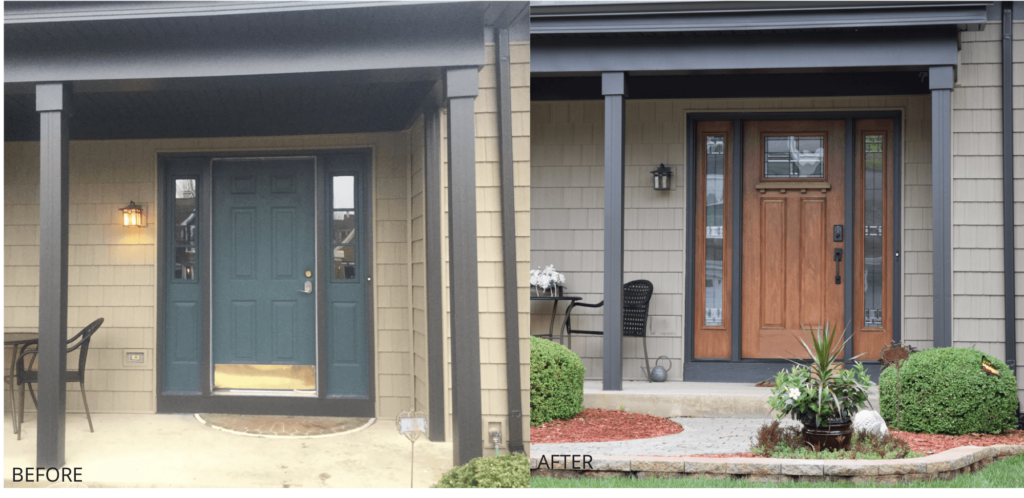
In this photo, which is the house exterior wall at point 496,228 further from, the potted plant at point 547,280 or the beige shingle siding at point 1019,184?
the beige shingle siding at point 1019,184

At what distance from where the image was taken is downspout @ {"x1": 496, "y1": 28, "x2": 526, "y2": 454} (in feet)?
13.3

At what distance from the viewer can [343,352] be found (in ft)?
17.9

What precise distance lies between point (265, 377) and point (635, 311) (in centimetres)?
274

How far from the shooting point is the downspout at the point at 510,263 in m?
4.05

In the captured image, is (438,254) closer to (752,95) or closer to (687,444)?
(687,444)

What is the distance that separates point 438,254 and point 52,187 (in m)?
1.92

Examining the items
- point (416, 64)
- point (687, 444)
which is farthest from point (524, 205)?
point (687, 444)

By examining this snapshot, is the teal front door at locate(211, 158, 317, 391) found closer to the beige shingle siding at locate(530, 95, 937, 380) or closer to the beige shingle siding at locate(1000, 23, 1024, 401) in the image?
the beige shingle siding at locate(530, 95, 937, 380)

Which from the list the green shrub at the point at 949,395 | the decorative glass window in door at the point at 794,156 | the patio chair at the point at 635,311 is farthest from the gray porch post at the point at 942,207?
the patio chair at the point at 635,311

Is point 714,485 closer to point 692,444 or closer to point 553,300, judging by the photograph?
point 692,444

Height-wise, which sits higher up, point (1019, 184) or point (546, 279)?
point (1019, 184)

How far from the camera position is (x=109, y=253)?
5582 mm

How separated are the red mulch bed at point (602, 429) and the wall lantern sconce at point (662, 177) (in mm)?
1792

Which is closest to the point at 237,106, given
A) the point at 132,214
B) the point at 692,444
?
the point at 132,214
